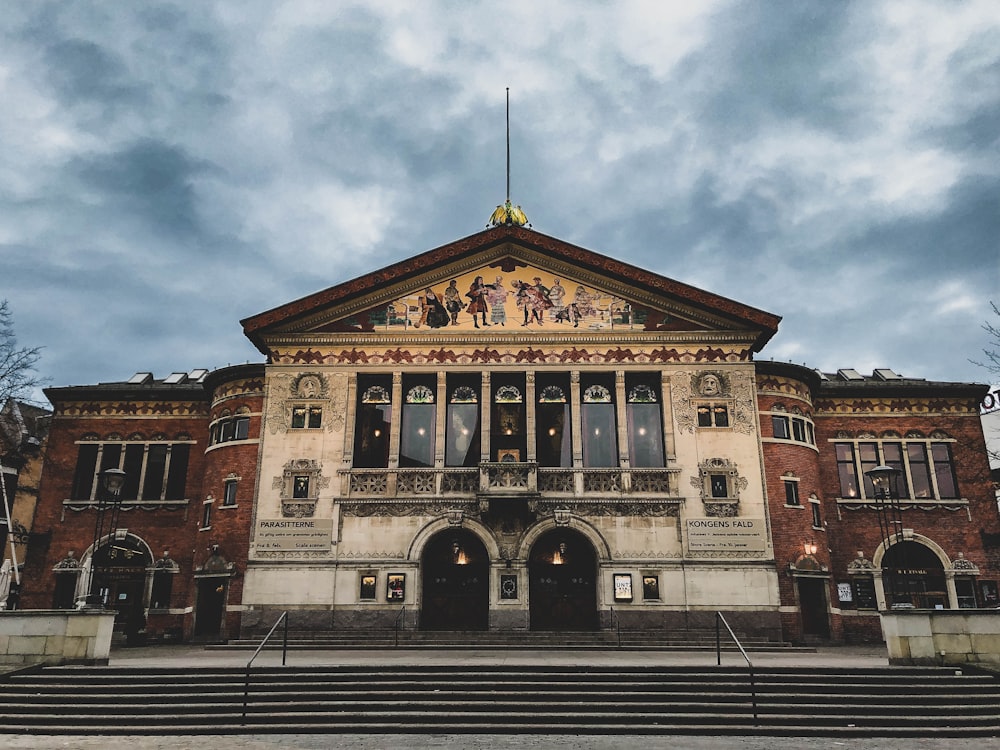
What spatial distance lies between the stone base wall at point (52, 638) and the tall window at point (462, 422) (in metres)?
12.3

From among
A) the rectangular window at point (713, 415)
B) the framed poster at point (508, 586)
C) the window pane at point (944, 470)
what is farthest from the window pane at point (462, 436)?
the window pane at point (944, 470)

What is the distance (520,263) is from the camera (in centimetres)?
3075

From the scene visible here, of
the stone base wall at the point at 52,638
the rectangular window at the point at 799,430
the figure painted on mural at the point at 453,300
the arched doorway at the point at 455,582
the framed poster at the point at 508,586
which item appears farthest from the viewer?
the rectangular window at the point at 799,430

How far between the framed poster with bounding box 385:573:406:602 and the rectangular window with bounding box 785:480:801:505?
13.9 metres

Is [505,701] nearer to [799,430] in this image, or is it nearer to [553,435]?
[553,435]

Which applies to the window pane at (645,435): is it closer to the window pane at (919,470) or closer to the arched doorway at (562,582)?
the arched doorway at (562,582)

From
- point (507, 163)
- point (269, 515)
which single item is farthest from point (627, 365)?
point (269, 515)

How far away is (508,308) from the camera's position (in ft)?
98.9

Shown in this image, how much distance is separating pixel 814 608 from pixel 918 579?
5101mm

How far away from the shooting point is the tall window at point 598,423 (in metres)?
28.5

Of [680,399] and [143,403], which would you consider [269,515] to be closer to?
[143,403]

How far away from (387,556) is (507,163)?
16795 mm

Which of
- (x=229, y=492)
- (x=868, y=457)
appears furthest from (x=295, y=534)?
(x=868, y=457)

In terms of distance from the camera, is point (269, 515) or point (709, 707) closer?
point (709, 707)
